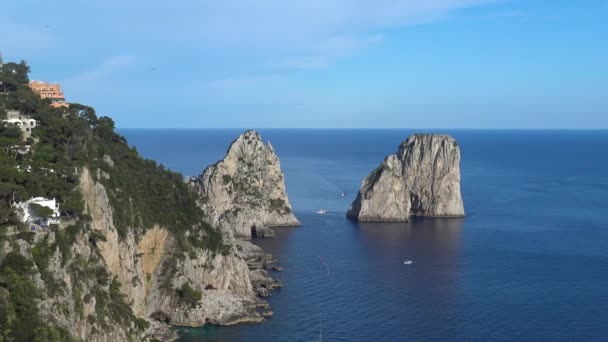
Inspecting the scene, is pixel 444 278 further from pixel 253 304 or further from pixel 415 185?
pixel 415 185

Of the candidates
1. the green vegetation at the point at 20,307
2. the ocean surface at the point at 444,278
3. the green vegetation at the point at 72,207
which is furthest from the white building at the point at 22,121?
the ocean surface at the point at 444,278

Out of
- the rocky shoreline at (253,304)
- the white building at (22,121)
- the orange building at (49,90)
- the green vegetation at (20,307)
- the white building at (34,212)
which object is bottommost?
the rocky shoreline at (253,304)

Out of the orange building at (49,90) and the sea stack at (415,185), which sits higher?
the orange building at (49,90)

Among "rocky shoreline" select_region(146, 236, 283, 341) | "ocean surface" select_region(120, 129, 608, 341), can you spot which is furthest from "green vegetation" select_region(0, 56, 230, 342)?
"ocean surface" select_region(120, 129, 608, 341)

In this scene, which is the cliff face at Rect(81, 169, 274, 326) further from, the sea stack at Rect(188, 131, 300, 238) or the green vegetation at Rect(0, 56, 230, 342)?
the sea stack at Rect(188, 131, 300, 238)

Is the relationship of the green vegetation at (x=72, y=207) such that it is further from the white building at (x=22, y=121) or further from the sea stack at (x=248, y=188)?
the sea stack at (x=248, y=188)
